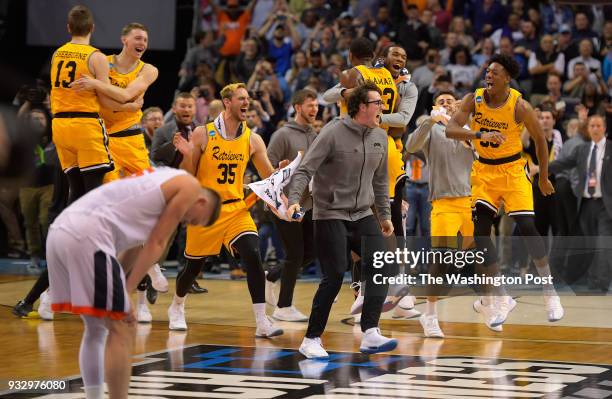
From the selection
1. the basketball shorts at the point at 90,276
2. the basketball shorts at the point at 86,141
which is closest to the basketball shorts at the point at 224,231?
the basketball shorts at the point at 86,141

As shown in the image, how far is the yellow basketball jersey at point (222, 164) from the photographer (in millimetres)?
10180

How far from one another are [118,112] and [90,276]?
4531mm

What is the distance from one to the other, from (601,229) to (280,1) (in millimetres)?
7385

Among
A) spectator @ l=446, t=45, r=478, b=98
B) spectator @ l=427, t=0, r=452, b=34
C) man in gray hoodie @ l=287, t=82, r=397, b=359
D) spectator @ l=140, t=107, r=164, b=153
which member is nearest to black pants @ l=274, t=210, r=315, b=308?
man in gray hoodie @ l=287, t=82, r=397, b=359

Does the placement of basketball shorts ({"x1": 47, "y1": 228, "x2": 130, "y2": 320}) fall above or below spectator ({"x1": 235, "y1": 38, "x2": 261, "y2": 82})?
below

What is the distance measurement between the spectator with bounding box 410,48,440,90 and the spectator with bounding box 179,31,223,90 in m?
3.50

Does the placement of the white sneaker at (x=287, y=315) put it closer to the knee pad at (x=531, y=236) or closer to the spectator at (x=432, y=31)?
the knee pad at (x=531, y=236)

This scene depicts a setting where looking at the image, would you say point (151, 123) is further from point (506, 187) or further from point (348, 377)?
point (348, 377)

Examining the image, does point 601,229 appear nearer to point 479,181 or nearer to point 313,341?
point 479,181

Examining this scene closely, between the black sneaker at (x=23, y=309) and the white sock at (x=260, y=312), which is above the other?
the white sock at (x=260, y=312)

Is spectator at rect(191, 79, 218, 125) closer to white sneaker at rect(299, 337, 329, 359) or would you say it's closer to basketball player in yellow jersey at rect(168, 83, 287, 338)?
basketball player in yellow jersey at rect(168, 83, 287, 338)

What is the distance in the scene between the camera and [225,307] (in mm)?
12180

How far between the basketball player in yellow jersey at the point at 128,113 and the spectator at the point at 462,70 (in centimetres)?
658

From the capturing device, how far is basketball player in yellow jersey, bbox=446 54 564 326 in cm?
1017
